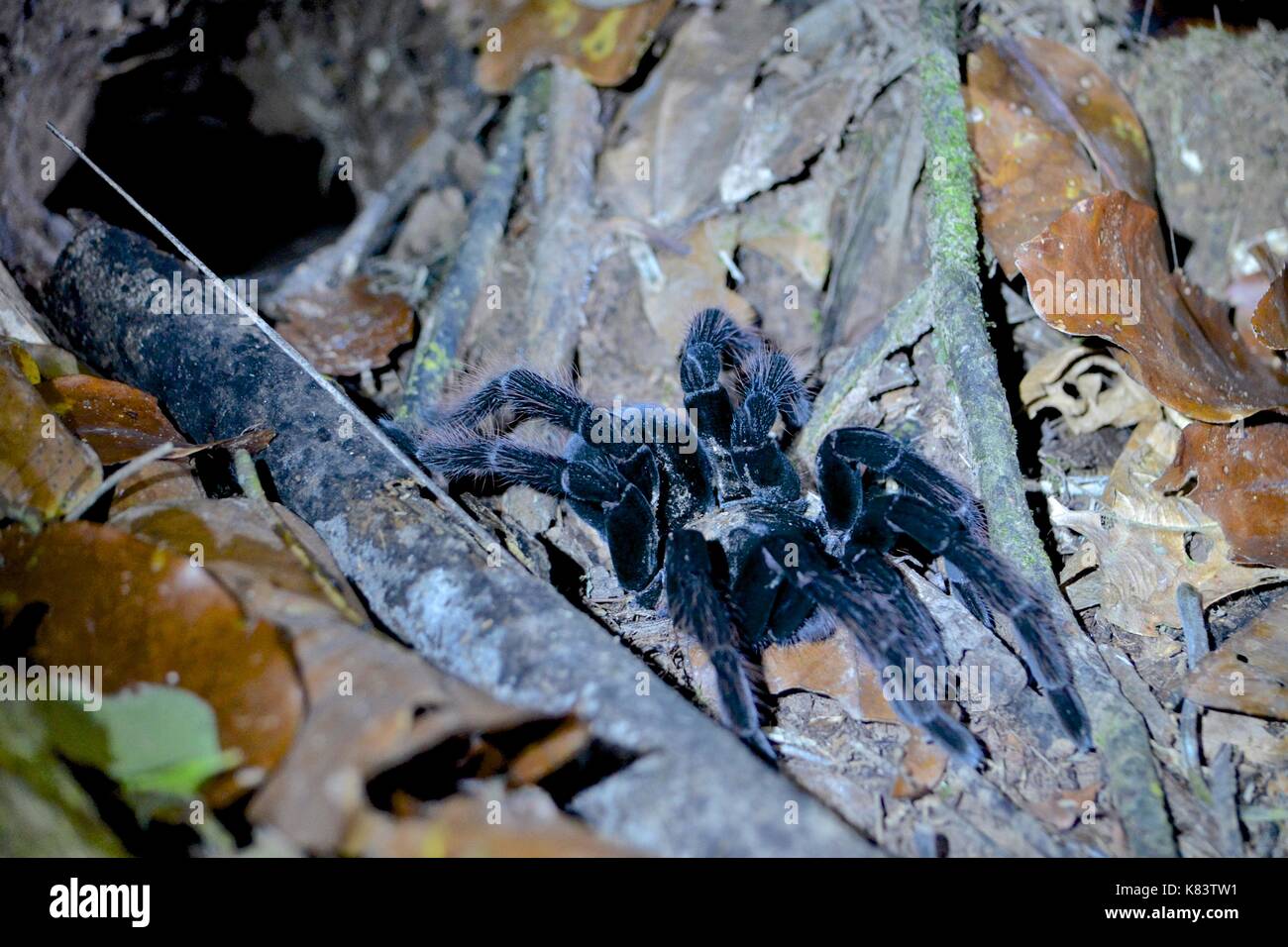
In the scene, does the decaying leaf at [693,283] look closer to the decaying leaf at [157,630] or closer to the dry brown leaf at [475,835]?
the decaying leaf at [157,630]

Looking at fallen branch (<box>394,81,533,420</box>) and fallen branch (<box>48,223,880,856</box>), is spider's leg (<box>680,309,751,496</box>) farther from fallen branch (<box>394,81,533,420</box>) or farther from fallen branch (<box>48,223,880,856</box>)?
fallen branch (<box>394,81,533,420</box>)

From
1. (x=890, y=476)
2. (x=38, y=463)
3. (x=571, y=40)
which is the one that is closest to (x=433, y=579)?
(x=38, y=463)

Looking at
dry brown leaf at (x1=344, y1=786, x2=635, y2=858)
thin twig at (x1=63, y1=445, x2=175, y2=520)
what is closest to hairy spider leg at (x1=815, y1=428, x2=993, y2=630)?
dry brown leaf at (x1=344, y1=786, x2=635, y2=858)

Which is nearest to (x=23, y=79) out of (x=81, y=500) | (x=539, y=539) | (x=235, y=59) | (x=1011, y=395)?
(x=235, y=59)

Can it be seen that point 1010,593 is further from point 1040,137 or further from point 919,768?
point 1040,137

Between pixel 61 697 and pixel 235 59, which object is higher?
pixel 235 59
